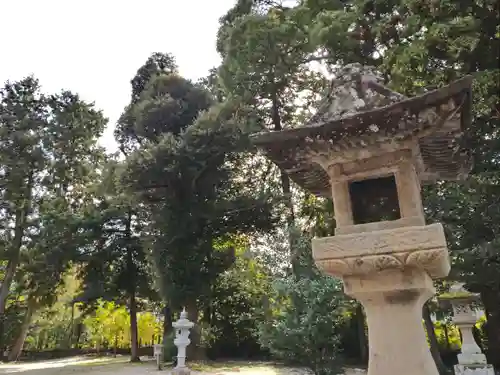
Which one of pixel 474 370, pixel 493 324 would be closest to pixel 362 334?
pixel 493 324

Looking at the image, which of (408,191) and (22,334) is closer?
(408,191)

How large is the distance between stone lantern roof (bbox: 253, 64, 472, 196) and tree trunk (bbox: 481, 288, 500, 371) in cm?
1007

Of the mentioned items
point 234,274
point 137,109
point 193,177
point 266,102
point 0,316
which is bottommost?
point 0,316

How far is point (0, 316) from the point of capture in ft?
67.4

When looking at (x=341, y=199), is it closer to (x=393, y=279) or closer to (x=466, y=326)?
(x=393, y=279)

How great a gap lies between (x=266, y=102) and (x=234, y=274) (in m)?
8.12

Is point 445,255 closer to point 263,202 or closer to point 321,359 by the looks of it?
point 321,359

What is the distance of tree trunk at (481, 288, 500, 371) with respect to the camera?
13.0m

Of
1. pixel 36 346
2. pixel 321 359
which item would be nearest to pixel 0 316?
pixel 36 346

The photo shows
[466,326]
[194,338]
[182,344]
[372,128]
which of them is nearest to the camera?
[372,128]

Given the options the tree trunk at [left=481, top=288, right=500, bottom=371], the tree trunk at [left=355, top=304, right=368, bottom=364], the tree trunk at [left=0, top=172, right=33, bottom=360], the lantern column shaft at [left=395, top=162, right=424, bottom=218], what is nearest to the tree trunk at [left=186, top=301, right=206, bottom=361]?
the tree trunk at [left=355, top=304, right=368, bottom=364]

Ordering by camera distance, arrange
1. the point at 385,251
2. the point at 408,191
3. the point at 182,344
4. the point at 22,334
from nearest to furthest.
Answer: the point at 385,251
the point at 408,191
the point at 182,344
the point at 22,334

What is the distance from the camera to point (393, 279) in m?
4.20

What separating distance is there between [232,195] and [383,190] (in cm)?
1385
